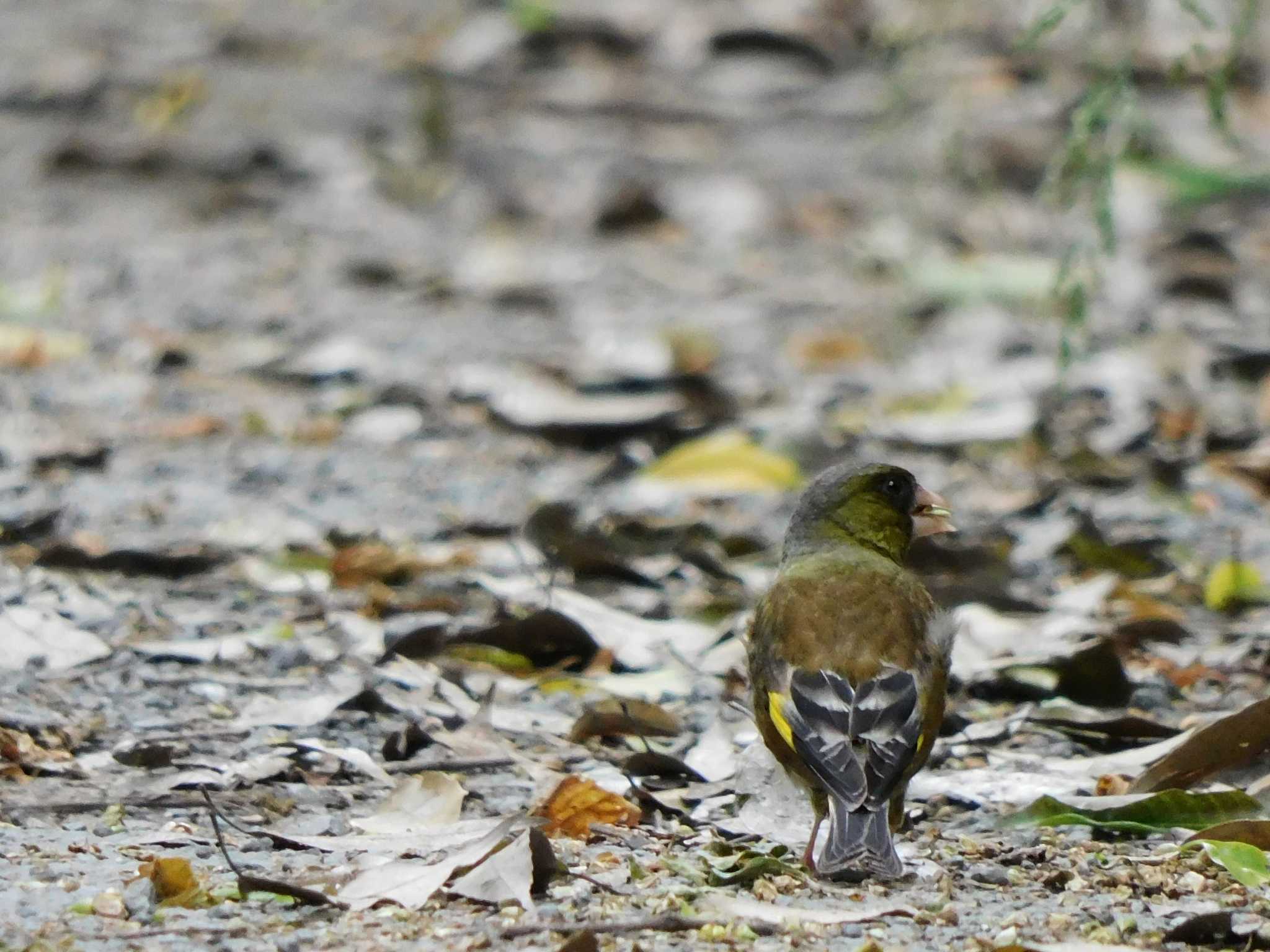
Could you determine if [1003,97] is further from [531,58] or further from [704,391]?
[704,391]

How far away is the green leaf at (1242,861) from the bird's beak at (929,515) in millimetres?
1223

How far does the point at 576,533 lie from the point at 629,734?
4.20ft

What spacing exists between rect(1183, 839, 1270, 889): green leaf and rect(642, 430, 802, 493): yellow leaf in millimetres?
2984

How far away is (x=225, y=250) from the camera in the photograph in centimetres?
869

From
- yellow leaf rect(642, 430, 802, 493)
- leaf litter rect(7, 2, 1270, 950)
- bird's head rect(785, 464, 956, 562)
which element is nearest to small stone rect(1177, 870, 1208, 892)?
leaf litter rect(7, 2, 1270, 950)

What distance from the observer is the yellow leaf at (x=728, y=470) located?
229 inches

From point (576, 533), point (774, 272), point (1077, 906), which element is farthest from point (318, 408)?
point (1077, 906)

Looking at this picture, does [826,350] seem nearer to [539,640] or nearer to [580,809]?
[539,640]

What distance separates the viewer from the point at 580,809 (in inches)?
124

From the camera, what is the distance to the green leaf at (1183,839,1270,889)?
9.31ft

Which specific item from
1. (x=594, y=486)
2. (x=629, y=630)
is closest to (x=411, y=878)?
(x=629, y=630)

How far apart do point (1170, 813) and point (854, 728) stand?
1.61 feet

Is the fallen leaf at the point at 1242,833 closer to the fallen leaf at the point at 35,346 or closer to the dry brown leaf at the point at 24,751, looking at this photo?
the dry brown leaf at the point at 24,751

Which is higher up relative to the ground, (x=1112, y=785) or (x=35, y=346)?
(x=1112, y=785)
